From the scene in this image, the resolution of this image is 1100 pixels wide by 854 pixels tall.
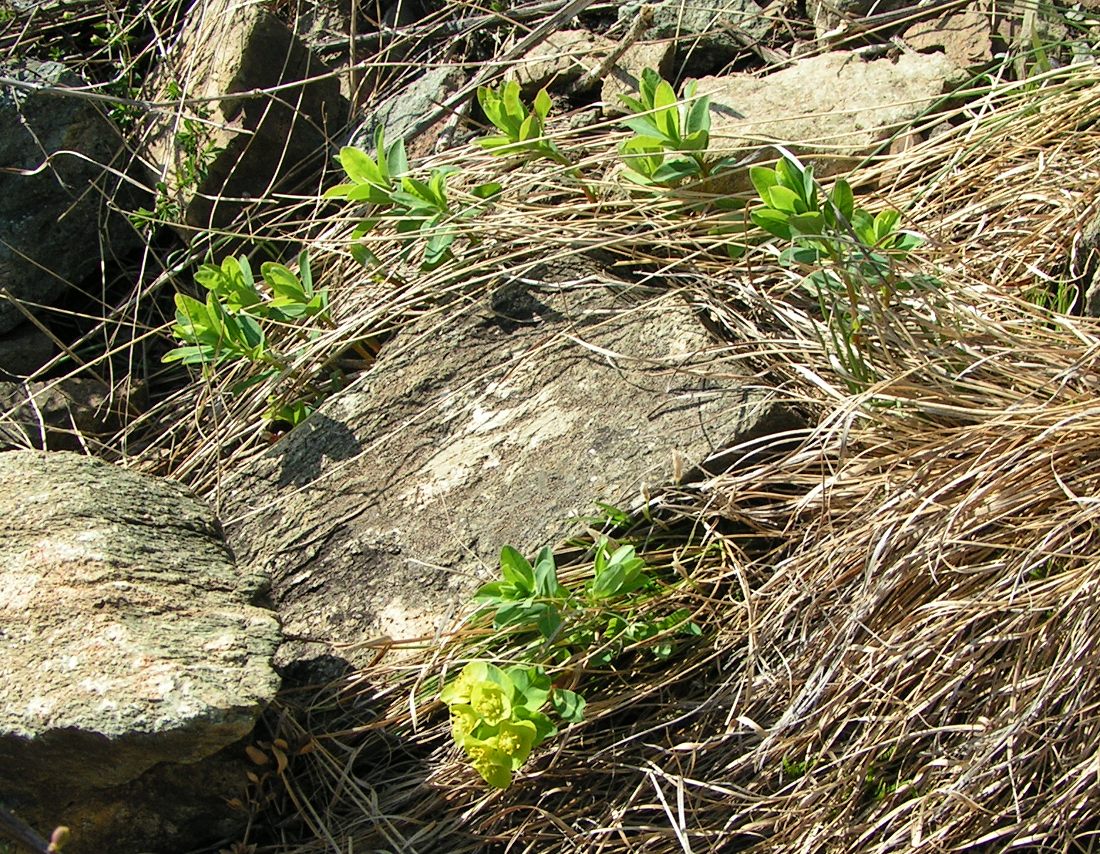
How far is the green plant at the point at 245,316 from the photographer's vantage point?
267 cm

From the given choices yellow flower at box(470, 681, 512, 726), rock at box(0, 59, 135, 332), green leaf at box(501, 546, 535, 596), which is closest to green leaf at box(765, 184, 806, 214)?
green leaf at box(501, 546, 535, 596)

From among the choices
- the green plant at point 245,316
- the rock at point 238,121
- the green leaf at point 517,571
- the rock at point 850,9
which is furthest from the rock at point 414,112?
the green leaf at point 517,571

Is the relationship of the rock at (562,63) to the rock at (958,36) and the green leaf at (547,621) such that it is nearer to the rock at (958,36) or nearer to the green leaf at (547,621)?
the rock at (958,36)

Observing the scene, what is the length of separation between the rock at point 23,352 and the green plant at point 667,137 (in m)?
1.71

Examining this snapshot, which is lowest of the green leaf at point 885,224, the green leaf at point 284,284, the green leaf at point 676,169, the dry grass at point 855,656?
the dry grass at point 855,656

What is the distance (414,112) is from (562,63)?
0.45 meters

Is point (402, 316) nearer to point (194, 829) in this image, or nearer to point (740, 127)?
point (740, 127)

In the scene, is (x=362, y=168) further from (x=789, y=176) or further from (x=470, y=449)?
(x=789, y=176)

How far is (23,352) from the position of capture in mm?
3152

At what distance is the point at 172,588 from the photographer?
220cm

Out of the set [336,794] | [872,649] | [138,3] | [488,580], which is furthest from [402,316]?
[138,3]

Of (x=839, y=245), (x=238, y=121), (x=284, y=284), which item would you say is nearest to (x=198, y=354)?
(x=284, y=284)

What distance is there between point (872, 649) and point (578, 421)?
2.53 ft

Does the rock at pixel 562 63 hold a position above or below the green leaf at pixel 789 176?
above
